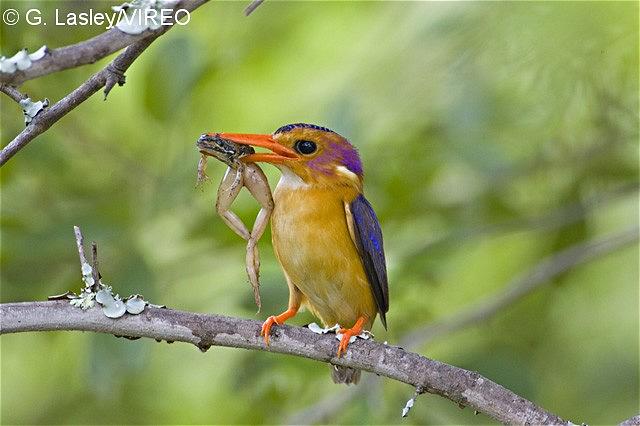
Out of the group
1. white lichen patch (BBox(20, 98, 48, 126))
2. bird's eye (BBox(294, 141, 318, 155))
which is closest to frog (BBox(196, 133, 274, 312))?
bird's eye (BBox(294, 141, 318, 155))

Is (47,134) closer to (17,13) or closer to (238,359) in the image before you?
(17,13)

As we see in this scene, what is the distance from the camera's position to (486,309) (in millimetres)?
5504

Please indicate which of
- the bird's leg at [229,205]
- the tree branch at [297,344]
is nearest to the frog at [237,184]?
the bird's leg at [229,205]

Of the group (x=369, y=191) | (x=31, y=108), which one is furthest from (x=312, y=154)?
(x=31, y=108)

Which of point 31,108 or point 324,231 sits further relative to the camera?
point 324,231

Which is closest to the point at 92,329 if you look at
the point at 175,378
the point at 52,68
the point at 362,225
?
the point at 52,68

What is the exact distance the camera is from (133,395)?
6336 millimetres

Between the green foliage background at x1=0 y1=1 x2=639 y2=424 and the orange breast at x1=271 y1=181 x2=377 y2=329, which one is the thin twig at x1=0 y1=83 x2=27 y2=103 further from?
the green foliage background at x1=0 y1=1 x2=639 y2=424

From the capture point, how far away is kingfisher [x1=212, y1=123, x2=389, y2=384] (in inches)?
170

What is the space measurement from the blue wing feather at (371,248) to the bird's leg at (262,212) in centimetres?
38

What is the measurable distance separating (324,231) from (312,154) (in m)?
0.40

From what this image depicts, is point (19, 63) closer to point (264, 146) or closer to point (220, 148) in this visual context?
point (220, 148)

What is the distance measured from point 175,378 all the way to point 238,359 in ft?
2.90

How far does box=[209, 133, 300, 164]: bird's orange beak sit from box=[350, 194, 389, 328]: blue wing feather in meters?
0.35
